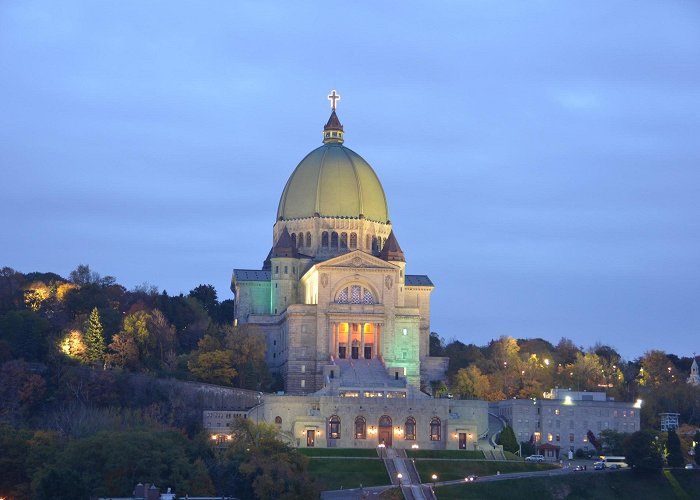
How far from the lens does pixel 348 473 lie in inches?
5305

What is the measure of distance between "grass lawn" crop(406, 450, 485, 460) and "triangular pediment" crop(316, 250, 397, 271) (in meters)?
25.2

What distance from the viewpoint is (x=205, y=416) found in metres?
145

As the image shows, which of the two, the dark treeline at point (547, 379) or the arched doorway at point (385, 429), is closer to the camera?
the arched doorway at point (385, 429)

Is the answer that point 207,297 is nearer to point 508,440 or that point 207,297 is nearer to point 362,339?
point 362,339

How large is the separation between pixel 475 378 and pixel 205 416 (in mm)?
28073

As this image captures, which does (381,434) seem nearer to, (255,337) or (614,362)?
(255,337)

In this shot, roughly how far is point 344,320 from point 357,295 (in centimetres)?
293

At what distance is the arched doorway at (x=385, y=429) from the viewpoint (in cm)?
14500

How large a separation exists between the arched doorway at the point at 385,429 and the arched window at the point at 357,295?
20493 millimetres

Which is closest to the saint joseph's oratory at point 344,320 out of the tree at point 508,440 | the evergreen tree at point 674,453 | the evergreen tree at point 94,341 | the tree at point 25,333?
the tree at point 508,440

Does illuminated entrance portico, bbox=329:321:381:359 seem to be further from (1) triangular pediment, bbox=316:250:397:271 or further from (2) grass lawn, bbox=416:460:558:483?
(2) grass lawn, bbox=416:460:558:483

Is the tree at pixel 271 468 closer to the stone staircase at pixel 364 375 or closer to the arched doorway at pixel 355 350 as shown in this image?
the stone staircase at pixel 364 375

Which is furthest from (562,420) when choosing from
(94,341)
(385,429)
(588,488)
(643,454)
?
(94,341)

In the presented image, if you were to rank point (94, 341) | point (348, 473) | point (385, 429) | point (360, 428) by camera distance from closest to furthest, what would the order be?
point (348, 473) → point (360, 428) → point (385, 429) → point (94, 341)
